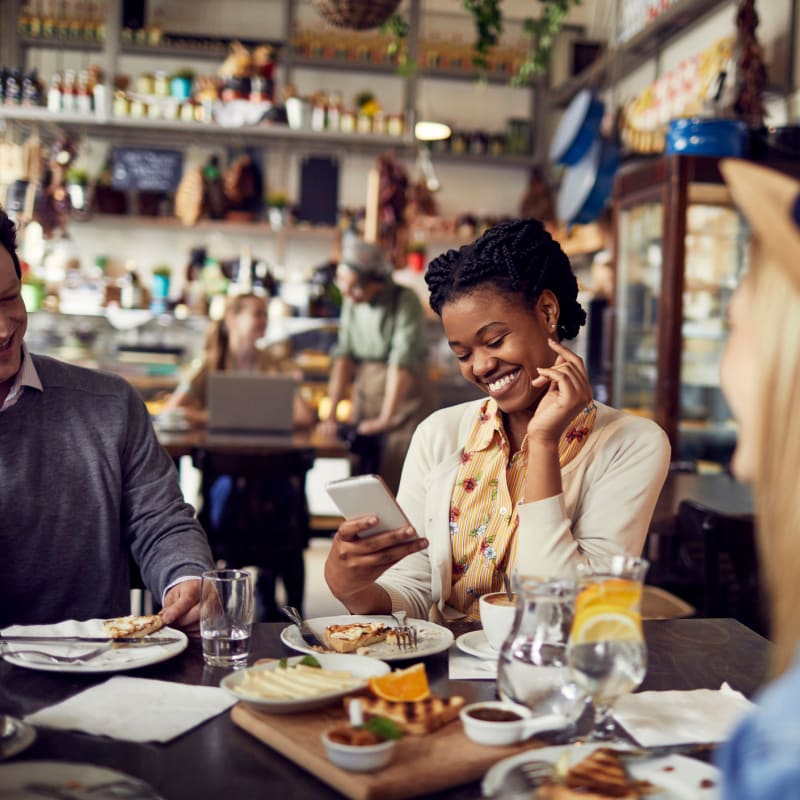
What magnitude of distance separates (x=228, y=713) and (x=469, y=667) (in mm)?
381

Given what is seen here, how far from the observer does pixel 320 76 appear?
29.5 feet

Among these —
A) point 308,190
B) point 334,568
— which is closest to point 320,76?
point 308,190

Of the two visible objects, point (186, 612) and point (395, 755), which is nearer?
point (395, 755)

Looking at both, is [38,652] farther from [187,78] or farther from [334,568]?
[187,78]

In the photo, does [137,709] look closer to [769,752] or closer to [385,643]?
[385,643]

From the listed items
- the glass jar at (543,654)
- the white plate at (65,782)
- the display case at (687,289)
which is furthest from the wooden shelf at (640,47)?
the white plate at (65,782)

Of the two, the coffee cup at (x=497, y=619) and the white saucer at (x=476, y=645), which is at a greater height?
the coffee cup at (x=497, y=619)

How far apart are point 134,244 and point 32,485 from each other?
284 inches

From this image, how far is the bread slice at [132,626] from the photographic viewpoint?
1598 mm

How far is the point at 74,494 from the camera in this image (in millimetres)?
2117

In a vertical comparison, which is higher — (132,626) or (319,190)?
(319,190)

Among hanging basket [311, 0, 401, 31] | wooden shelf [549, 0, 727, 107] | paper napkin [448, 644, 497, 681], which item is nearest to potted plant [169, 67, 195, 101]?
hanging basket [311, 0, 401, 31]

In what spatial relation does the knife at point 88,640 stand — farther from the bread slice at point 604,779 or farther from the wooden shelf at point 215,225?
the wooden shelf at point 215,225

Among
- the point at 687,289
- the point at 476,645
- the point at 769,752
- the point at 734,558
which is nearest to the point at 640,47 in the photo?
the point at 687,289
